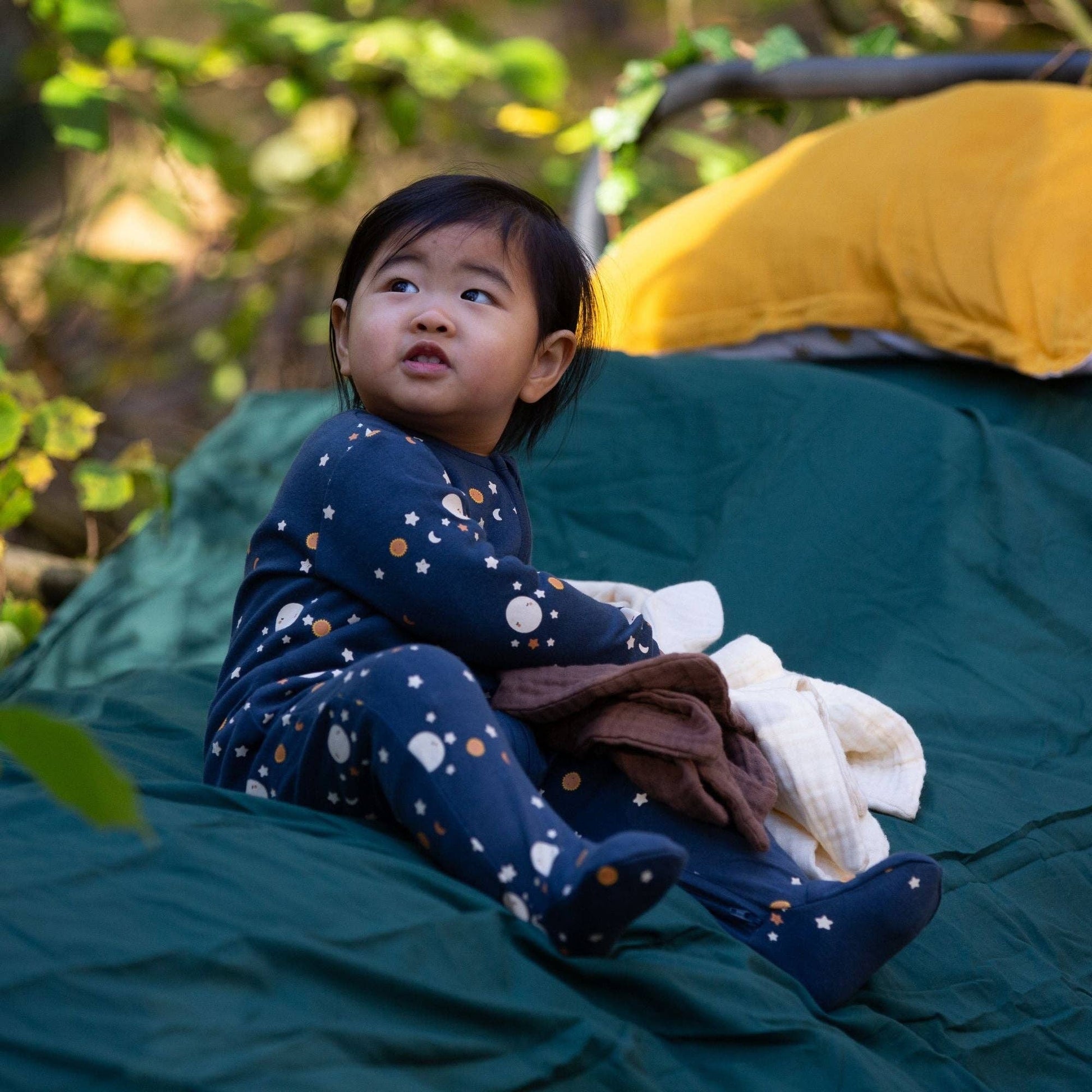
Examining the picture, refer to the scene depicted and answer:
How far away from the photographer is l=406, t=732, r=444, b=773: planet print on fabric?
2.87 ft

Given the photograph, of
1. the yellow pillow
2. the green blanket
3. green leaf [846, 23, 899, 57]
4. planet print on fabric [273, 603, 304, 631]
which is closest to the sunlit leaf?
the green blanket

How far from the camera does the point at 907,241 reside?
2.03 metres

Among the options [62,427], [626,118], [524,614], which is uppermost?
[626,118]

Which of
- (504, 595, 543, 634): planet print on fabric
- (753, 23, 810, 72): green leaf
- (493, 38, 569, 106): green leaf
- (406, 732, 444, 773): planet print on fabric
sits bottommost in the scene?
(406, 732, 444, 773): planet print on fabric

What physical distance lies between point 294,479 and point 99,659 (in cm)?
93

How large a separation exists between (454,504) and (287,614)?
0.17m

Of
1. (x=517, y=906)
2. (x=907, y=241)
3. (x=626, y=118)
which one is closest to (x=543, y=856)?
(x=517, y=906)

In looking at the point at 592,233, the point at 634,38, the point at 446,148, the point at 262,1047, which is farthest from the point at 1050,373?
the point at 634,38

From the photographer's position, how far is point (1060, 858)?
1263 mm

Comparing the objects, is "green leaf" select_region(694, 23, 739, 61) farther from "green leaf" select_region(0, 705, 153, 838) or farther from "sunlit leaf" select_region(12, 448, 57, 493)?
"green leaf" select_region(0, 705, 153, 838)

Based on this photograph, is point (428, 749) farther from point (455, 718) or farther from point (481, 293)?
point (481, 293)

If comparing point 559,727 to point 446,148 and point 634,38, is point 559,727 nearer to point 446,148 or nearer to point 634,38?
point 446,148

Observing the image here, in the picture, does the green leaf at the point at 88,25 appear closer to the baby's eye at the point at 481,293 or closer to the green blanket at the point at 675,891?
the green blanket at the point at 675,891

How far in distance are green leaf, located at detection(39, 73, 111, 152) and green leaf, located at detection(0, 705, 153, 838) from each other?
247cm
